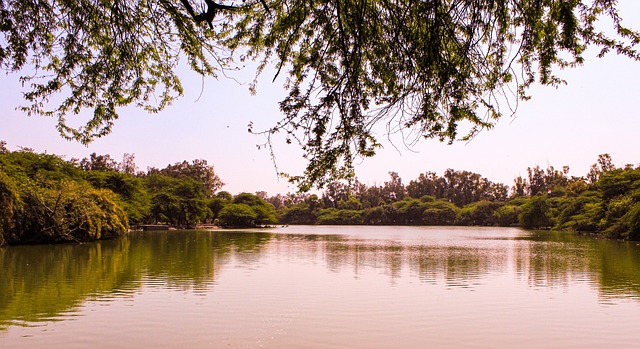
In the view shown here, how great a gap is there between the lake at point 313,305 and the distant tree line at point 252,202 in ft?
8.68

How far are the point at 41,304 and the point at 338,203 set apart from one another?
95893 millimetres

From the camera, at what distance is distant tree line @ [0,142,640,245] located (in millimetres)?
24688

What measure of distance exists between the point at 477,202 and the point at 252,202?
4401 cm

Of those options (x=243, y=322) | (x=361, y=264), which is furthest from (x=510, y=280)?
(x=243, y=322)

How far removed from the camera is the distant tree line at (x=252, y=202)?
2469 centimetres

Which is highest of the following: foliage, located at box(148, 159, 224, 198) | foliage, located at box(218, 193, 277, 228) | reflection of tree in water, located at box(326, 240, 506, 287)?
foliage, located at box(148, 159, 224, 198)

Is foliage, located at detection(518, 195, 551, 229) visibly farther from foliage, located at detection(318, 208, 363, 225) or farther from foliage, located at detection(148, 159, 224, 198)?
foliage, located at detection(148, 159, 224, 198)

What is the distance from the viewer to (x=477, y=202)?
9188 centimetres

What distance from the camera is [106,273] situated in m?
14.3

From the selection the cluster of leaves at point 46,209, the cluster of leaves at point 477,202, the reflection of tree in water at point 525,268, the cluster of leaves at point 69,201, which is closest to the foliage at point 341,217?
the cluster of leaves at point 477,202

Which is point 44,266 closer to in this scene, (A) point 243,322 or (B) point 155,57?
(A) point 243,322

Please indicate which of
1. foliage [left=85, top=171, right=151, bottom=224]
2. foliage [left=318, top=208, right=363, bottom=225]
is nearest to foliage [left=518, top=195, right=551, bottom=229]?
foliage [left=318, top=208, right=363, bottom=225]

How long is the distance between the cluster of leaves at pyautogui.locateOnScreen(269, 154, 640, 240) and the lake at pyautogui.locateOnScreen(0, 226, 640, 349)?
3230 cm

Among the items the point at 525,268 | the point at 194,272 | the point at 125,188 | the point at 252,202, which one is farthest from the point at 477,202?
the point at 194,272
